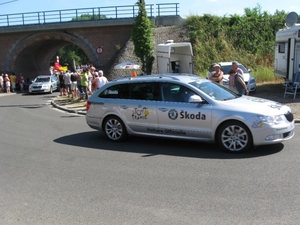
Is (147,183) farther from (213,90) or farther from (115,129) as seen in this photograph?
(115,129)

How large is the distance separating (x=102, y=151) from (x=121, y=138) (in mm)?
903

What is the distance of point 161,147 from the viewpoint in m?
7.91

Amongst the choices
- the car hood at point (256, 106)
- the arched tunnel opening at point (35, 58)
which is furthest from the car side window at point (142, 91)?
the arched tunnel opening at point (35, 58)

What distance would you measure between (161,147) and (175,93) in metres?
1.28

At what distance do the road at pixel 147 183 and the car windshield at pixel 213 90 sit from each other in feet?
3.72

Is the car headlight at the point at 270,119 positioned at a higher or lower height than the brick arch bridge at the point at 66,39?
lower

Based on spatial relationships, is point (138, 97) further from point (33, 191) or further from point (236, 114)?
point (33, 191)

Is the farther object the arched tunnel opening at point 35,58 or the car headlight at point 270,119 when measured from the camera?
the arched tunnel opening at point 35,58

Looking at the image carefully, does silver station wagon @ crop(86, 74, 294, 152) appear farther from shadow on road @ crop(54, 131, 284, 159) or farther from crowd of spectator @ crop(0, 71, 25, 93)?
crowd of spectator @ crop(0, 71, 25, 93)

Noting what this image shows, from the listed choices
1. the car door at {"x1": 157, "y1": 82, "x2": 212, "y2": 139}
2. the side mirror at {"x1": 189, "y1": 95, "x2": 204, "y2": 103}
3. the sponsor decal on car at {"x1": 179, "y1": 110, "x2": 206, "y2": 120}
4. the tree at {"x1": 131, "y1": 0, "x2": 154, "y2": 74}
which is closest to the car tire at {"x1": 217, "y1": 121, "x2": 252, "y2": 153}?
the car door at {"x1": 157, "y1": 82, "x2": 212, "y2": 139}

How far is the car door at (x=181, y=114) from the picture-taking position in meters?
7.34

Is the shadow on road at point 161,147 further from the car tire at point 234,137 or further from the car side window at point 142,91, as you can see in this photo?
the car side window at point 142,91

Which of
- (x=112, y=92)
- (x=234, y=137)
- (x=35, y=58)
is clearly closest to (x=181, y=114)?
(x=234, y=137)

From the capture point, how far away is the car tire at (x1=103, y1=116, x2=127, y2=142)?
8.61 m
